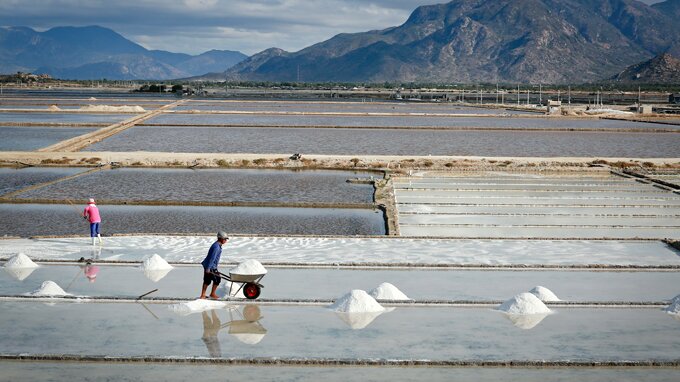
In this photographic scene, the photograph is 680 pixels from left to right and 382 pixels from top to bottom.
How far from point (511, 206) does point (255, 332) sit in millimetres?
13174

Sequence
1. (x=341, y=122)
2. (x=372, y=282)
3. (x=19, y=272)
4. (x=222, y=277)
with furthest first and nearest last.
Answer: (x=341, y=122)
(x=19, y=272)
(x=372, y=282)
(x=222, y=277)

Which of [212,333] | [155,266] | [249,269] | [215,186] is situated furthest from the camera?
[215,186]

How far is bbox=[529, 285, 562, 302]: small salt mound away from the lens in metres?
12.4

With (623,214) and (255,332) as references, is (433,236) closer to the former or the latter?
(623,214)

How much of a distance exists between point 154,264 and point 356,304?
4.28m

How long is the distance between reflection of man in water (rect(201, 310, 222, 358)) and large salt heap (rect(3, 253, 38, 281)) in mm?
4284

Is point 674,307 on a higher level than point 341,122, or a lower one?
higher

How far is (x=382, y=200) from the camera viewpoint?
23438mm

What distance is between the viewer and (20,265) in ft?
47.6

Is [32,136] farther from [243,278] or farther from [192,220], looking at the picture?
[243,278]

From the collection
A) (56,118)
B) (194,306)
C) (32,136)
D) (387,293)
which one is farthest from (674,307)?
(56,118)

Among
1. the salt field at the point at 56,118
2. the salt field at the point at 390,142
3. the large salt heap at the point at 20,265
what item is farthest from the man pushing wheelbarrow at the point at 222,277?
the salt field at the point at 56,118

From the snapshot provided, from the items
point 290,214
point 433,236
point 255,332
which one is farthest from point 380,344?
point 290,214

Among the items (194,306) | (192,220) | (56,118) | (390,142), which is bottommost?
(390,142)
